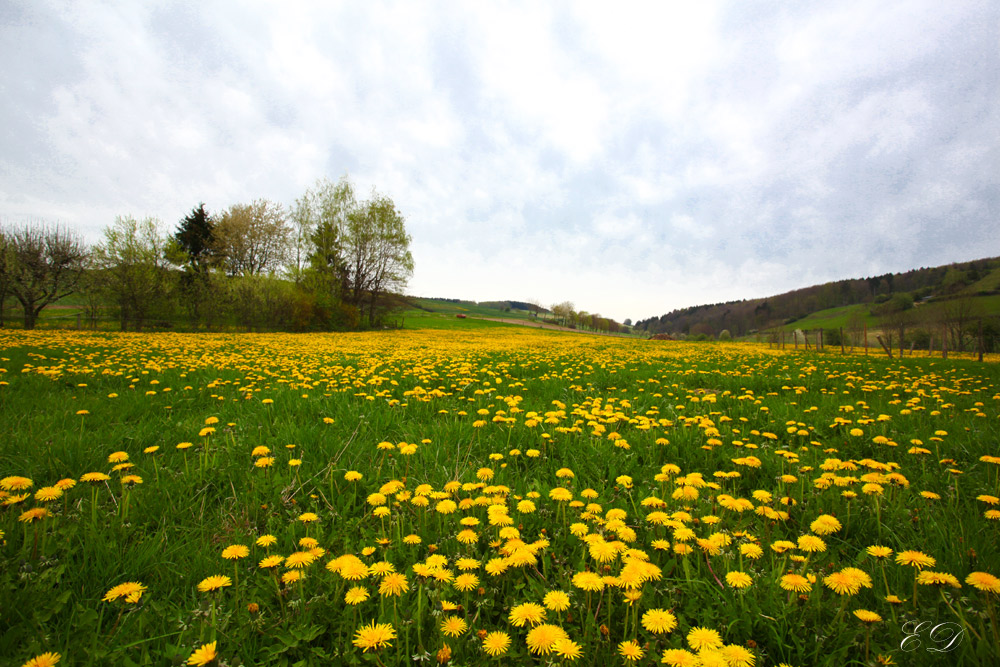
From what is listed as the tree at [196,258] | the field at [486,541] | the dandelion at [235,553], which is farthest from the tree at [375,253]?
the dandelion at [235,553]

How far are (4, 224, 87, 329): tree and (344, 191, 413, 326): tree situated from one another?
1698cm

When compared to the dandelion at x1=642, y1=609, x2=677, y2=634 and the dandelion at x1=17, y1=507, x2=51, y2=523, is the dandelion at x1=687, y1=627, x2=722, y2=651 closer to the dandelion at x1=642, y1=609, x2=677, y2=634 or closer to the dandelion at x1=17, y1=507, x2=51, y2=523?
the dandelion at x1=642, y1=609, x2=677, y2=634

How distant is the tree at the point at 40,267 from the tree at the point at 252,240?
900cm

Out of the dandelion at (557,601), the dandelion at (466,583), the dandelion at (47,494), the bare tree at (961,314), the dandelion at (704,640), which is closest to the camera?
the dandelion at (704,640)

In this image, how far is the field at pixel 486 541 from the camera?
144cm

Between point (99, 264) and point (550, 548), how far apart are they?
1365 inches

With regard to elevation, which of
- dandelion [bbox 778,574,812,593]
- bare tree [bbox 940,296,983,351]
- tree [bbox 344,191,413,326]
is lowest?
dandelion [bbox 778,574,812,593]

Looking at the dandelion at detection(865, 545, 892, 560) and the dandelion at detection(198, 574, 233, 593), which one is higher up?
the dandelion at detection(865, 545, 892, 560)

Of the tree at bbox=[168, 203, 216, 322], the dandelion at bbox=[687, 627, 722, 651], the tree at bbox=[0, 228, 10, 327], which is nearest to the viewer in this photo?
the dandelion at bbox=[687, 627, 722, 651]

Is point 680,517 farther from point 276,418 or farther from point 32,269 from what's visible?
point 32,269

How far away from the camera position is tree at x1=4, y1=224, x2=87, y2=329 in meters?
21.0

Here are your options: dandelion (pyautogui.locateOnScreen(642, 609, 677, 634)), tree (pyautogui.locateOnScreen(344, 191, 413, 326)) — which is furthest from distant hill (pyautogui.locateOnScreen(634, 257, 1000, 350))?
dandelion (pyautogui.locateOnScreen(642, 609, 677, 634))

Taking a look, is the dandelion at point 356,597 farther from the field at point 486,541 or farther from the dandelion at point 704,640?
the dandelion at point 704,640

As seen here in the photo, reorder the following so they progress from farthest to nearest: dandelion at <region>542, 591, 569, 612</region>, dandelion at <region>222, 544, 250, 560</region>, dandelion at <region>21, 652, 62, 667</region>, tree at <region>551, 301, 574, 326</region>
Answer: tree at <region>551, 301, 574, 326</region> < dandelion at <region>222, 544, 250, 560</region> < dandelion at <region>542, 591, 569, 612</region> < dandelion at <region>21, 652, 62, 667</region>
